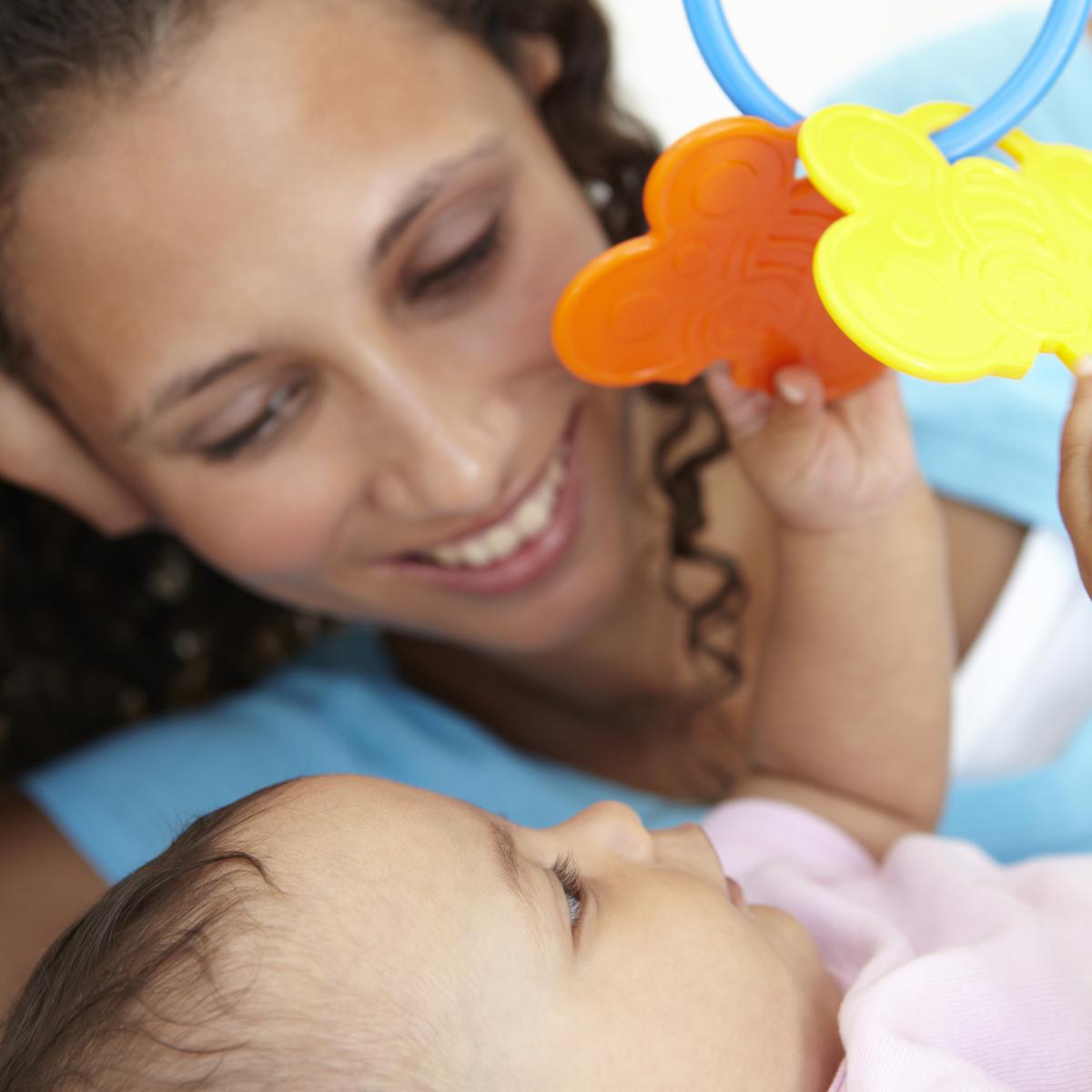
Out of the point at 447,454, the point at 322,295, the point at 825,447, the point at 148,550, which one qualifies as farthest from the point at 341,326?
the point at 148,550

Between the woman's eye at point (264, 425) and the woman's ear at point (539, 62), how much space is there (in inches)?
16.4

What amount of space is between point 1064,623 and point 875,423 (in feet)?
1.37

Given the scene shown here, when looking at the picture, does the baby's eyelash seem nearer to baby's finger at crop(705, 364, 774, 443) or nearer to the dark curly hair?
baby's finger at crop(705, 364, 774, 443)

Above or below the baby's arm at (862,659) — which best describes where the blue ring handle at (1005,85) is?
above

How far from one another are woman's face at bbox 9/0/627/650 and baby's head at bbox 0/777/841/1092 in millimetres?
368

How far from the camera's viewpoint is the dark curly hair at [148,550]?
92cm

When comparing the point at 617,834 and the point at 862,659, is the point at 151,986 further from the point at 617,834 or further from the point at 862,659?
the point at 862,659

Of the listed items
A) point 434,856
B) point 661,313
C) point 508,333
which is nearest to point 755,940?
point 434,856

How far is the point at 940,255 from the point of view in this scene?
0.62 m

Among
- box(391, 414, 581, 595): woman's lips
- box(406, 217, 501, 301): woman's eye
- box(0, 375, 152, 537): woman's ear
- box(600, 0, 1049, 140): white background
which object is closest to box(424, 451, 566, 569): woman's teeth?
box(391, 414, 581, 595): woman's lips

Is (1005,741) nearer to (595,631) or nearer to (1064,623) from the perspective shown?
(1064,623)

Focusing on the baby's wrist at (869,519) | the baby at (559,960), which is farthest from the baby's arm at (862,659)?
the baby at (559,960)

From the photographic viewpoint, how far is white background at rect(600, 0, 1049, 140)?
234 centimetres

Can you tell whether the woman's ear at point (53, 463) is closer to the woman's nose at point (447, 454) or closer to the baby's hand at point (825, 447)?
the woman's nose at point (447, 454)
